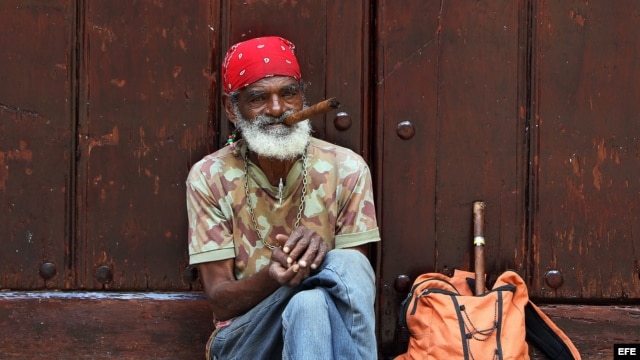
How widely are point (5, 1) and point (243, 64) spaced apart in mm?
632

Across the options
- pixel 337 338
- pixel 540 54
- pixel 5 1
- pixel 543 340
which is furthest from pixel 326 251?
pixel 5 1

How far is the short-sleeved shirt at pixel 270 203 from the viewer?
2.21 metres

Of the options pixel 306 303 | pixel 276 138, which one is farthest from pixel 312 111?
pixel 306 303

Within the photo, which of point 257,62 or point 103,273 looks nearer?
point 257,62

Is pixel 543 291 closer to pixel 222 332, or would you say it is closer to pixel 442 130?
pixel 442 130

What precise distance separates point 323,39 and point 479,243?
599 millimetres

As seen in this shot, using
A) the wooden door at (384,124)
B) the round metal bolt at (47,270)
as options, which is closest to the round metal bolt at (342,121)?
the wooden door at (384,124)

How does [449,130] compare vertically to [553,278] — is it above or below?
above

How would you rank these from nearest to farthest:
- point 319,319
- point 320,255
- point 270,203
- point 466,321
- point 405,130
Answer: point 319,319 → point 320,255 → point 466,321 → point 270,203 → point 405,130

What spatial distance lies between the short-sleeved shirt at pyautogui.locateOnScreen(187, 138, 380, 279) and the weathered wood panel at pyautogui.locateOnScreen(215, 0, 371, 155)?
0.14 meters

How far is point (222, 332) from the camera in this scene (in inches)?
84.5

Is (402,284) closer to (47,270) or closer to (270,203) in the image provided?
(270,203)

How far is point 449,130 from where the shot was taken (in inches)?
93.0

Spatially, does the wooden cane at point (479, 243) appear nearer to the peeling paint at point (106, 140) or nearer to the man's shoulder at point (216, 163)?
the man's shoulder at point (216, 163)
